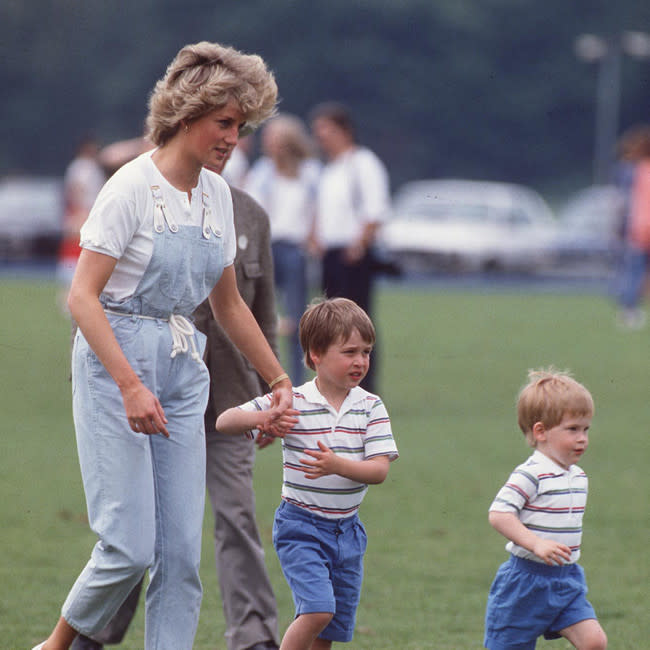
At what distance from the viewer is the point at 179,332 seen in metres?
4.15

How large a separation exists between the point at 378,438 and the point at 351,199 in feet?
22.8

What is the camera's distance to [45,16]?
164 ft

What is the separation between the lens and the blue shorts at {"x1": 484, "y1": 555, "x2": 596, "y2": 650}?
13.9 feet

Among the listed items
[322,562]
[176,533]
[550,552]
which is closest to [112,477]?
[176,533]

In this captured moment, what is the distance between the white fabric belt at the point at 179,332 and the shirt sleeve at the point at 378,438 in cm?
57

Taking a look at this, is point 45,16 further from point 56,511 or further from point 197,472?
point 197,472

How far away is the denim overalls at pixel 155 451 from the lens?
4016 mm

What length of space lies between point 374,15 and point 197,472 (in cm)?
5231

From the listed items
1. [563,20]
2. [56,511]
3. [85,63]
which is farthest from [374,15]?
[56,511]

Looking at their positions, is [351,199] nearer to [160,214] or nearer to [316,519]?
[316,519]

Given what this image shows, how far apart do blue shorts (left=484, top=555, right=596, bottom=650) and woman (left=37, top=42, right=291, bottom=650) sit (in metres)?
0.88

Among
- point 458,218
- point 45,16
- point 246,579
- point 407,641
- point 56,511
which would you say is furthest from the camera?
point 45,16

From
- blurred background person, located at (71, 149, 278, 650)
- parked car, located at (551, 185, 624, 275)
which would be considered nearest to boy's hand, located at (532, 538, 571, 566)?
blurred background person, located at (71, 149, 278, 650)

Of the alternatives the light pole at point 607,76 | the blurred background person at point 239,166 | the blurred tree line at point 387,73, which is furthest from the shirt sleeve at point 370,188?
the light pole at point 607,76
